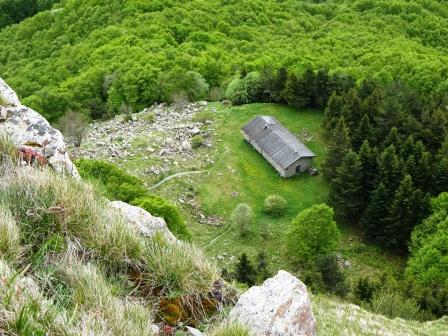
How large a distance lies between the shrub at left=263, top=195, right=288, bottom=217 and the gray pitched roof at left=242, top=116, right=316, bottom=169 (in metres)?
4.05

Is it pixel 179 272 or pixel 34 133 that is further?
pixel 34 133

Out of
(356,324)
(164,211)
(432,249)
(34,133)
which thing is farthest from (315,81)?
(34,133)

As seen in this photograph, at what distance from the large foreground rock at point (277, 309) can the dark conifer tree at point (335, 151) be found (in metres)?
37.9

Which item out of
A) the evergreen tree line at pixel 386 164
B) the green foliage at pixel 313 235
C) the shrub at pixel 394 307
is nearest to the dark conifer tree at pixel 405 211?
the evergreen tree line at pixel 386 164

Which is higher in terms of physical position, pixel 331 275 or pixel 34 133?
pixel 34 133

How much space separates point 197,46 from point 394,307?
63.2 m

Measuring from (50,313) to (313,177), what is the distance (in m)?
44.3

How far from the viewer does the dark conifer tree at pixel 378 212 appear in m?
44.8

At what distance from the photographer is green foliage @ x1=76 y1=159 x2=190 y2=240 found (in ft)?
118

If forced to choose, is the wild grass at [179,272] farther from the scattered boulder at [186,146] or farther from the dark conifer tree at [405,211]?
the scattered boulder at [186,146]

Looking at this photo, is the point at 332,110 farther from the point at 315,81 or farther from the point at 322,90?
the point at 315,81

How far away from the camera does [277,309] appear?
1005 cm

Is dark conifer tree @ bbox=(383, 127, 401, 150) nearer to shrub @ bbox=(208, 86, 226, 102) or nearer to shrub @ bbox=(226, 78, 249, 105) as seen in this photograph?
shrub @ bbox=(226, 78, 249, 105)

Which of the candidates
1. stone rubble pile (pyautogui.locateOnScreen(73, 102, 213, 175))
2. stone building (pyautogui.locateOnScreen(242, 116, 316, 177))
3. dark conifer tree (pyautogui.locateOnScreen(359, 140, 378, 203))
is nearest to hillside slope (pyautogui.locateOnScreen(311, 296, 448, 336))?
dark conifer tree (pyautogui.locateOnScreen(359, 140, 378, 203))
